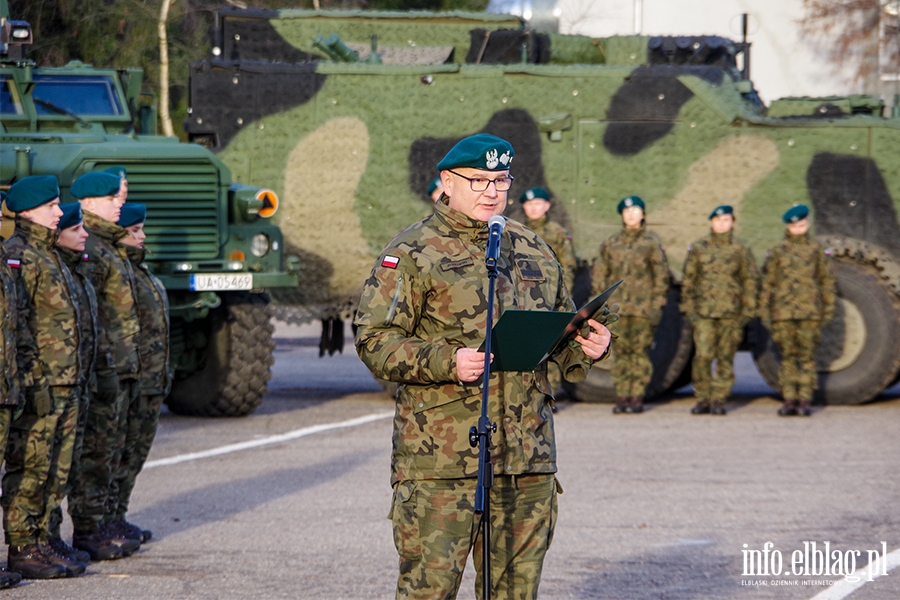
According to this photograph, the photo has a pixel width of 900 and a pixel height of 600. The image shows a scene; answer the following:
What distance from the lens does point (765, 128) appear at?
1213cm

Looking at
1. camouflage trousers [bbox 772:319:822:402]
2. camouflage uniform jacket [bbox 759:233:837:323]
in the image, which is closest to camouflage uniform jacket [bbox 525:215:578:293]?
camouflage uniform jacket [bbox 759:233:837:323]

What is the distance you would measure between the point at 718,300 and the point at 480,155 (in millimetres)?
7526

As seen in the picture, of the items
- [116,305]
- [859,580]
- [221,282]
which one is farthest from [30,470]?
[221,282]

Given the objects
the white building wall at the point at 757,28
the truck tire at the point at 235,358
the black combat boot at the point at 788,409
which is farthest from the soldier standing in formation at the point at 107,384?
the white building wall at the point at 757,28

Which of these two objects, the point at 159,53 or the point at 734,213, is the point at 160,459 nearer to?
the point at 734,213

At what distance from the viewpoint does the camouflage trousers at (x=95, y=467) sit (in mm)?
6621

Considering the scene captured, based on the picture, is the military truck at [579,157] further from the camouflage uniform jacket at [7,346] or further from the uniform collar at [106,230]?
the camouflage uniform jacket at [7,346]

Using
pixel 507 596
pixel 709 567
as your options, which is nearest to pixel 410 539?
pixel 507 596

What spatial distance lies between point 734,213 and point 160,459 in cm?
532

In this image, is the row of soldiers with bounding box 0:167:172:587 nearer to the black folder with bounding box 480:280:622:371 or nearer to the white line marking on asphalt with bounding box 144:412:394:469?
the white line marking on asphalt with bounding box 144:412:394:469

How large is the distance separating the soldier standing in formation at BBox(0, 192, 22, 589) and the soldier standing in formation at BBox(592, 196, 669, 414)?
621cm

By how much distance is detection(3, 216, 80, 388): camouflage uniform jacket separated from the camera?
6.20 m

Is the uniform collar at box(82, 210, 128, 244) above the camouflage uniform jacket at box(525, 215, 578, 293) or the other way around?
above

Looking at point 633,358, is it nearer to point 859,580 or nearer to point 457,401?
point 859,580
